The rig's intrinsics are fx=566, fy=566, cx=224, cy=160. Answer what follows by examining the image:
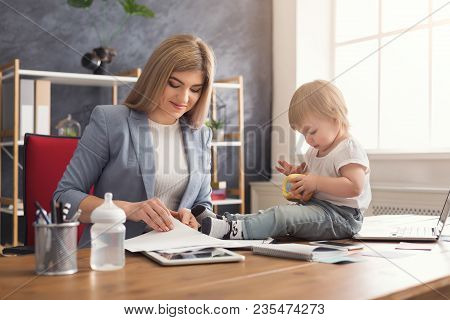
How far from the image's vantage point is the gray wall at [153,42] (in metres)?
3.24

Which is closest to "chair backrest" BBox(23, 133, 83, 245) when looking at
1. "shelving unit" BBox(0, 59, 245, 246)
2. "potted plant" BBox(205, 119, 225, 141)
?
"shelving unit" BBox(0, 59, 245, 246)

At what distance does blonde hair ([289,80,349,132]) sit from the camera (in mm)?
1580

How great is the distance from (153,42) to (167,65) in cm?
219

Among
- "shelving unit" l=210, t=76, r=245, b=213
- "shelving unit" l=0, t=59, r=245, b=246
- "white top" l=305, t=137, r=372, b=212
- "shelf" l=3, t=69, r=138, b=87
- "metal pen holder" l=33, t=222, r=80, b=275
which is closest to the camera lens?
"metal pen holder" l=33, t=222, r=80, b=275

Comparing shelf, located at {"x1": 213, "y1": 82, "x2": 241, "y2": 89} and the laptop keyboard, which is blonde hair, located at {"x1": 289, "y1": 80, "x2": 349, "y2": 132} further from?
shelf, located at {"x1": 213, "y1": 82, "x2": 241, "y2": 89}

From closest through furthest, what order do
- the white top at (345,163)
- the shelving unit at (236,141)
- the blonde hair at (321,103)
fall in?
the white top at (345,163) < the blonde hair at (321,103) < the shelving unit at (236,141)

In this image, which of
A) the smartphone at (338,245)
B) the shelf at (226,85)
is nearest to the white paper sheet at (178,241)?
the smartphone at (338,245)

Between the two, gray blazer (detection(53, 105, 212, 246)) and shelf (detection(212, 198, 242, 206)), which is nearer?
gray blazer (detection(53, 105, 212, 246))

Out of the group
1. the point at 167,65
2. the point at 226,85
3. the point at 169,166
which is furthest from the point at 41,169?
the point at 226,85

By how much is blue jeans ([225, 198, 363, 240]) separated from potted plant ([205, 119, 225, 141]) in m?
2.20

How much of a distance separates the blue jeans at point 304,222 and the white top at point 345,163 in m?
0.02

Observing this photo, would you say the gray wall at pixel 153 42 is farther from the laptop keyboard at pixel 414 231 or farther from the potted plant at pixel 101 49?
the laptop keyboard at pixel 414 231
